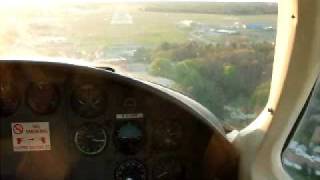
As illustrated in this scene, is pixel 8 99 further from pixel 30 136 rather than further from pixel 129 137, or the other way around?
pixel 129 137

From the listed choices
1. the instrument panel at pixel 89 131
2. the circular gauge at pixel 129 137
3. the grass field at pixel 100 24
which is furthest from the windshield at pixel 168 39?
the circular gauge at pixel 129 137

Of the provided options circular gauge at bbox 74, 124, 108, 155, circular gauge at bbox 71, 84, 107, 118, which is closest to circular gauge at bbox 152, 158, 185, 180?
circular gauge at bbox 74, 124, 108, 155

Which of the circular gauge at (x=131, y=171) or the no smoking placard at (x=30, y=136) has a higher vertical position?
the no smoking placard at (x=30, y=136)

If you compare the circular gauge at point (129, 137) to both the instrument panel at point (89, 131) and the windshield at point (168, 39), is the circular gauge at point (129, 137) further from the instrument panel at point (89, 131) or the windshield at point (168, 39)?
the windshield at point (168, 39)

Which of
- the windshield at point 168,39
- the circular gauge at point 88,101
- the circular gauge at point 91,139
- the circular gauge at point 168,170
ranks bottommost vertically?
the circular gauge at point 168,170

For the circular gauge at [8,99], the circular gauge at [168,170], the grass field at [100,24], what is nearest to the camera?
the grass field at [100,24]

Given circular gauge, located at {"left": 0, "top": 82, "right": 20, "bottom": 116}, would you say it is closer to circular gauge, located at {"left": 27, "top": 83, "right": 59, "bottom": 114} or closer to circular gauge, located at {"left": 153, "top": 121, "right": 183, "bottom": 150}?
circular gauge, located at {"left": 27, "top": 83, "right": 59, "bottom": 114}

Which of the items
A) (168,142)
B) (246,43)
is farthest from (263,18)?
(168,142)

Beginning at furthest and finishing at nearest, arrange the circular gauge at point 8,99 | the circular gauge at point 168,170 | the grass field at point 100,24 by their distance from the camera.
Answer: the circular gauge at point 168,170 → the circular gauge at point 8,99 → the grass field at point 100,24
